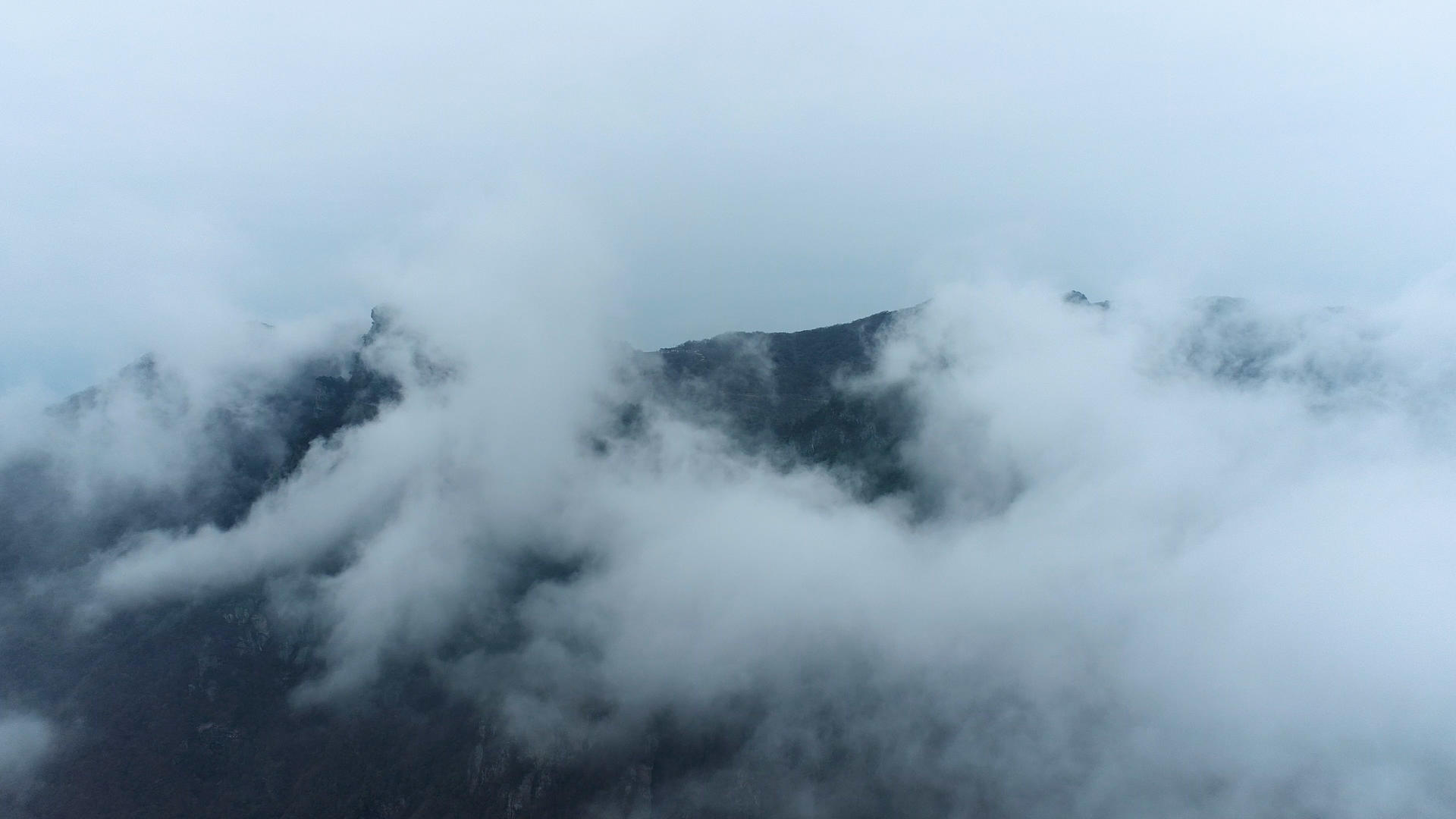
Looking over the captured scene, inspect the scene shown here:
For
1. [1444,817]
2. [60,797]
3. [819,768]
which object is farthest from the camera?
[819,768]

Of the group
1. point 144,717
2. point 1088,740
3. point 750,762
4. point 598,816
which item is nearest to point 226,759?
point 144,717

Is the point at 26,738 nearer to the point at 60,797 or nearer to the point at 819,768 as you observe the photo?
the point at 60,797

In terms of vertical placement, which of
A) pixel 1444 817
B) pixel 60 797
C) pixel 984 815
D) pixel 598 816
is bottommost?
pixel 60 797

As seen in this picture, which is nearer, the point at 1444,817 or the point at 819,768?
the point at 1444,817

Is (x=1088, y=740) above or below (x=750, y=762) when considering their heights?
above

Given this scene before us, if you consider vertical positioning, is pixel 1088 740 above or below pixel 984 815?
above

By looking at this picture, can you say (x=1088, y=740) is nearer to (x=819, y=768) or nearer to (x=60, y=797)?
(x=819, y=768)

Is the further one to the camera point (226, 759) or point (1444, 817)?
point (226, 759)

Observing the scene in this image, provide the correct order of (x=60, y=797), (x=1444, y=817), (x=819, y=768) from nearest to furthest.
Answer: (x=1444, y=817) → (x=60, y=797) → (x=819, y=768)

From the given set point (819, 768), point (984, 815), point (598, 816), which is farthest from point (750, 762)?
point (984, 815)
